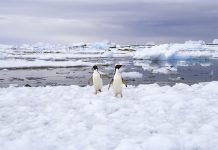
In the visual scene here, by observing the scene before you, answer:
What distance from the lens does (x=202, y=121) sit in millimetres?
7188

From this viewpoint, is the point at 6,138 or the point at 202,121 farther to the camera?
the point at 202,121

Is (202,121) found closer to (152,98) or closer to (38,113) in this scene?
(152,98)

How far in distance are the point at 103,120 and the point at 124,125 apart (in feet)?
1.76

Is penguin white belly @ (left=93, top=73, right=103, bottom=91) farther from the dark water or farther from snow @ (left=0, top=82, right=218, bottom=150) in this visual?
the dark water

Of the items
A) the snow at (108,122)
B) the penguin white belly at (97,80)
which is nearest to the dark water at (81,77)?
the penguin white belly at (97,80)

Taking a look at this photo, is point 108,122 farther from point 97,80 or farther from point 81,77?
point 81,77

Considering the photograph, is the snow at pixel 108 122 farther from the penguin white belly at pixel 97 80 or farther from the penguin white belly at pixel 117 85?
the penguin white belly at pixel 97 80

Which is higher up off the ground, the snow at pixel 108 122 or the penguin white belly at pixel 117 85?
the penguin white belly at pixel 117 85

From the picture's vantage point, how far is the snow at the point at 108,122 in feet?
18.8

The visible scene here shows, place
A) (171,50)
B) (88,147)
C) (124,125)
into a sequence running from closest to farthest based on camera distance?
(88,147), (124,125), (171,50)

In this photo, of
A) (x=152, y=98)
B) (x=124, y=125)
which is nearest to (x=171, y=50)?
(x=152, y=98)

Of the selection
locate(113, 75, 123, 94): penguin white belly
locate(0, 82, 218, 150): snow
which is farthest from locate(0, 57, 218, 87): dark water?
locate(0, 82, 218, 150): snow

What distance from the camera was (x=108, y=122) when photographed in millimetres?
7074

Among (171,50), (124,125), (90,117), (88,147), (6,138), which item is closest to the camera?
(88,147)
